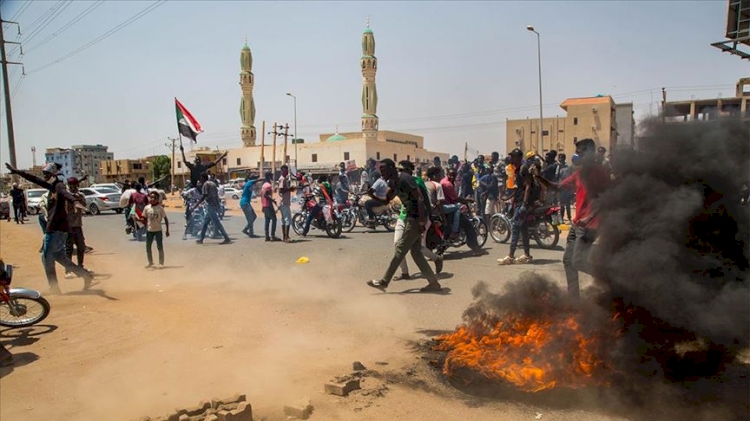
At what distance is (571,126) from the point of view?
62.6 metres

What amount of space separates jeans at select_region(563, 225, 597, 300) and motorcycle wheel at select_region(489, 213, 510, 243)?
5.84 m

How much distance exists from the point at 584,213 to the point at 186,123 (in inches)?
475

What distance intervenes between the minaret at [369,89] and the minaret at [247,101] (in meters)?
18.8

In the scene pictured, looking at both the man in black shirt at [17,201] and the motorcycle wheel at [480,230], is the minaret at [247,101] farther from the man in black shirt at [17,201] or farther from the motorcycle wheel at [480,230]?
the motorcycle wheel at [480,230]

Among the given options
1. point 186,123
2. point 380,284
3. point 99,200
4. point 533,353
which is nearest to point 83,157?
point 99,200

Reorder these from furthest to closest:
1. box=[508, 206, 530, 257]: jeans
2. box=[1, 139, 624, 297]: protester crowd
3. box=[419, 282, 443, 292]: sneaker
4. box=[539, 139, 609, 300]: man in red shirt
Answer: box=[508, 206, 530, 257]: jeans
box=[419, 282, 443, 292]: sneaker
box=[1, 139, 624, 297]: protester crowd
box=[539, 139, 609, 300]: man in red shirt

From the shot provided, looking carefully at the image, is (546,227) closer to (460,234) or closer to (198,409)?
(460,234)

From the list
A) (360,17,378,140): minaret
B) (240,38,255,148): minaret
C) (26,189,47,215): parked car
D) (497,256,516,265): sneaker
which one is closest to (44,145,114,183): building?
(240,38,255,148): minaret

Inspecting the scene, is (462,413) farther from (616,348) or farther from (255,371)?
(255,371)

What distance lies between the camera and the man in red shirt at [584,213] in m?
4.98

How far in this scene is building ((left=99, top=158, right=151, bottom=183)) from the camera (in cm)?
9188

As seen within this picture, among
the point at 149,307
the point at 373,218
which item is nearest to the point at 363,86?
the point at 373,218

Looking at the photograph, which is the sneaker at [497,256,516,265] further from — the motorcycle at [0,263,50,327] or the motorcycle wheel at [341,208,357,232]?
the motorcycle at [0,263,50,327]

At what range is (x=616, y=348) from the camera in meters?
3.77
